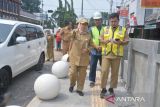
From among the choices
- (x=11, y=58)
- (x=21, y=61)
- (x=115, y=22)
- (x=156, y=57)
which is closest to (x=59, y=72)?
(x=21, y=61)

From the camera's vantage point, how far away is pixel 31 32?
1066 cm

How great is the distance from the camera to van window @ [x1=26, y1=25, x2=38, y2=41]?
33.5 feet

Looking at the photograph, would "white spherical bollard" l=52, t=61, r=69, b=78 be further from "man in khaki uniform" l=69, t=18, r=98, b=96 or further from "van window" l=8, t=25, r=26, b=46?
"man in khaki uniform" l=69, t=18, r=98, b=96

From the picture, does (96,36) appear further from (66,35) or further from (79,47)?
(66,35)

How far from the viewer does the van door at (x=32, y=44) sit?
1011cm

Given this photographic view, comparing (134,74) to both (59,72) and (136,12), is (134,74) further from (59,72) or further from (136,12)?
(136,12)

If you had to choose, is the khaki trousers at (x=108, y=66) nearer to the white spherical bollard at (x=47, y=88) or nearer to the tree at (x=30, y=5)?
the white spherical bollard at (x=47, y=88)

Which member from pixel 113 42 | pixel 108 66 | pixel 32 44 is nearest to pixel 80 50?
pixel 108 66

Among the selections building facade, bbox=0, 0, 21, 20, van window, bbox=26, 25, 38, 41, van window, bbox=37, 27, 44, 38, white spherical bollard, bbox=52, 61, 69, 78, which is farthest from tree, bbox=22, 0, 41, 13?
white spherical bollard, bbox=52, 61, 69, 78

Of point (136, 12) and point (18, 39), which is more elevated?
point (136, 12)

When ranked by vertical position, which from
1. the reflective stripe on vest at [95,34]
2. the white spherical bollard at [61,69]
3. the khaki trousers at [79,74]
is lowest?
the white spherical bollard at [61,69]

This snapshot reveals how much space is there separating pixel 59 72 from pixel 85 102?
9.30ft

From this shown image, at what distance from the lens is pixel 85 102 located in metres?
6.97

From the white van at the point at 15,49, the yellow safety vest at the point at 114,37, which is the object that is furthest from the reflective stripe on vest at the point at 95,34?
the white van at the point at 15,49
